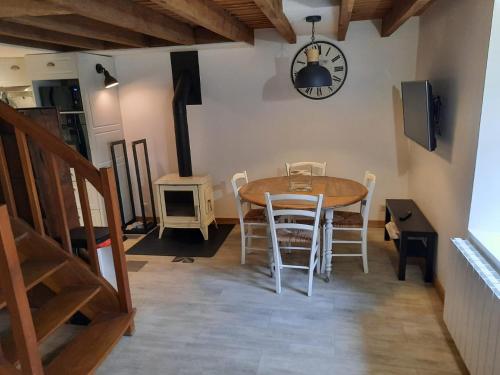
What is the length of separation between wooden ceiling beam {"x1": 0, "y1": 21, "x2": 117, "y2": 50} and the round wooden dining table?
2.11 m

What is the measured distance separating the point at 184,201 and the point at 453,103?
282 cm

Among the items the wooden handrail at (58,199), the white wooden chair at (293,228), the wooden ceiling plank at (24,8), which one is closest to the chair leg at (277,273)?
the white wooden chair at (293,228)

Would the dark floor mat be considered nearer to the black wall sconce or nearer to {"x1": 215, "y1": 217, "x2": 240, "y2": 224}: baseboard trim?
{"x1": 215, "y1": 217, "x2": 240, "y2": 224}: baseboard trim

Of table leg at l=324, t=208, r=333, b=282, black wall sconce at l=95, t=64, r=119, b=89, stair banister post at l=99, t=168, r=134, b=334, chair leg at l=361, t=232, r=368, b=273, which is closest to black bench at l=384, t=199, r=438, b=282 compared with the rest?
chair leg at l=361, t=232, r=368, b=273

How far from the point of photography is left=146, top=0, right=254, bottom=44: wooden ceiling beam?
6.88 feet

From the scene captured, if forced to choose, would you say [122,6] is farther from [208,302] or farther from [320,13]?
[208,302]

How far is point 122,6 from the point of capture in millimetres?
2408

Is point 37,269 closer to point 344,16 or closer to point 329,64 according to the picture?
point 344,16

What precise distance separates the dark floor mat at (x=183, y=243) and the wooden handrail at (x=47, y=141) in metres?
1.70

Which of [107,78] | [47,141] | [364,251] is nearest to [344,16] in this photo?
[364,251]

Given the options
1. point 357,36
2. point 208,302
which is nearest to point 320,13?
point 357,36

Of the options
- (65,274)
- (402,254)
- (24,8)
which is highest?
(24,8)

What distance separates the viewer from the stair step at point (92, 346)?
2.05 metres

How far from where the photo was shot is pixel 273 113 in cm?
421
